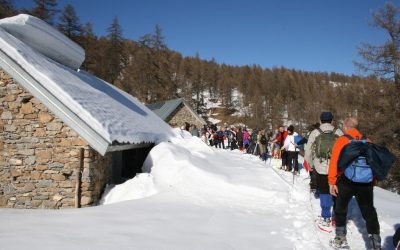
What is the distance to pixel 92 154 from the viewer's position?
754 cm

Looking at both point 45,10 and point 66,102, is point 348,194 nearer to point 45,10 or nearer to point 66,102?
point 66,102

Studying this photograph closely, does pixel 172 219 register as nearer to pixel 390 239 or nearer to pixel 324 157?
pixel 324 157

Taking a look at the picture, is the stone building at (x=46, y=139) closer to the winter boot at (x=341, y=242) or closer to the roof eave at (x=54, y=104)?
the roof eave at (x=54, y=104)

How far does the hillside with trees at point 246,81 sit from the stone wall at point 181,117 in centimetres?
929

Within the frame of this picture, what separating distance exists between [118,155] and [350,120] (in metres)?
7.43

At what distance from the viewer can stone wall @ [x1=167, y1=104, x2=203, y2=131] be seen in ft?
110

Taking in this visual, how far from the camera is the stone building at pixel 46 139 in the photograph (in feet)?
24.2

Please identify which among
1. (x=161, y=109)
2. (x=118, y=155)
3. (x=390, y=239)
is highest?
(x=161, y=109)

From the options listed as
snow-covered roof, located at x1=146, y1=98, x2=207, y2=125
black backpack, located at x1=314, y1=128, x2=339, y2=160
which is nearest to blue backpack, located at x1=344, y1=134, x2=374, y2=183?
black backpack, located at x1=314, y1=128, x2=339, y2=160

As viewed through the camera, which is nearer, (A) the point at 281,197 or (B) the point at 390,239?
(B) the point at 390,239

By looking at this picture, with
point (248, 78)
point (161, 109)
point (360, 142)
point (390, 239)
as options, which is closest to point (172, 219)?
point (360, 142)

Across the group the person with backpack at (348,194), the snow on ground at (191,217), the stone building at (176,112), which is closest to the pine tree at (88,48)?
the stone building at (176,112)

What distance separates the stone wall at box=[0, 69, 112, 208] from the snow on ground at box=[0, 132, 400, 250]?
89 cm

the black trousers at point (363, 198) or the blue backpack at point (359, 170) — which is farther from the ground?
the blue backpack at point (359, 170)
